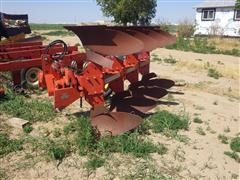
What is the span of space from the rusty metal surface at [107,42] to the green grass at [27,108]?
5.33 feet

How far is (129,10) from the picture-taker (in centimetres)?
2341

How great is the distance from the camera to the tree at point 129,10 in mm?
23234

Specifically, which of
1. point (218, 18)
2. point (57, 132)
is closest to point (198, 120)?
point (57, 132)

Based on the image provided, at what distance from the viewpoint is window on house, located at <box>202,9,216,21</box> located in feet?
86.7

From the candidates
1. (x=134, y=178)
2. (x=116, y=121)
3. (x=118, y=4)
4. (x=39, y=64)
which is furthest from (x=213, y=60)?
(x=118, y=4)

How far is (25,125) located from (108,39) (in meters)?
1.82

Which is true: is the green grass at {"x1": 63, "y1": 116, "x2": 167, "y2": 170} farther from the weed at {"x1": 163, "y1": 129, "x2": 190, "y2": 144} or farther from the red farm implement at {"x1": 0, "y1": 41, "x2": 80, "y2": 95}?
the red farm implement at {"x1": 0, "y1": 41, "x2": 80, "y2": 95}

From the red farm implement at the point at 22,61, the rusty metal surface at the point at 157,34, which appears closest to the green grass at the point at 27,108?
the red farm implement at the point at 22,61

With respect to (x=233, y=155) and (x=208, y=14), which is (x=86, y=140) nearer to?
(x=233, y=155)

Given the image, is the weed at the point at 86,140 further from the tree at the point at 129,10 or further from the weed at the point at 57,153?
the tree at the point at 129,10

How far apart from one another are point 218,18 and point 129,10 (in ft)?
22.5

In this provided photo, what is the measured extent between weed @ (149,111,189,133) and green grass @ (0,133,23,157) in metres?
1.93

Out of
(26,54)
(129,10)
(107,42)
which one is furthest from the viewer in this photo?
(129,10)

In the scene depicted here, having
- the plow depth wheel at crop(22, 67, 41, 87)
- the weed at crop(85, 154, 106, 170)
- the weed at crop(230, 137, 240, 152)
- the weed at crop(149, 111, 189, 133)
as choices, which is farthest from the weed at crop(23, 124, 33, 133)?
the weed at crop(230, 137, 240, 152)
